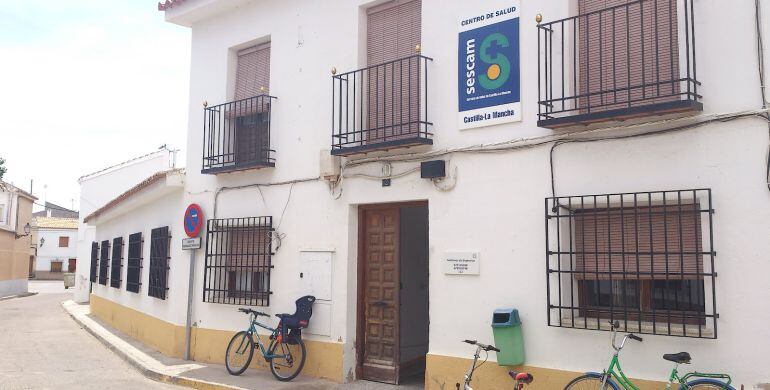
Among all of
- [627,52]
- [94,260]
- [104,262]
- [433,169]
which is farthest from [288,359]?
[94,260]

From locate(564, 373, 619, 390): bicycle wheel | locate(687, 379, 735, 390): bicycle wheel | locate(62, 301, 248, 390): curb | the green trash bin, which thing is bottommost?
locate(62, 301, 248, 390): curb

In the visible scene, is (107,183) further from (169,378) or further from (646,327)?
(646,327)

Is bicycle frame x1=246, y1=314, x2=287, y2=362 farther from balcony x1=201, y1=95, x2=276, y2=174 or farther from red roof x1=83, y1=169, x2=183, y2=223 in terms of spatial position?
red roof x1=83, y1=169, x2=183, y2=223

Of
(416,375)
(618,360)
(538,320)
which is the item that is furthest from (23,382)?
(618,360)

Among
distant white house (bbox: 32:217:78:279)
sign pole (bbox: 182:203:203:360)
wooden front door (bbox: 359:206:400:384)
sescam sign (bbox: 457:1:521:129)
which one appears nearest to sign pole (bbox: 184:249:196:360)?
sign pole (bbox: 182:203:203:360)

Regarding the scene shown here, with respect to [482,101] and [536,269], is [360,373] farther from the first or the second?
[482,101]

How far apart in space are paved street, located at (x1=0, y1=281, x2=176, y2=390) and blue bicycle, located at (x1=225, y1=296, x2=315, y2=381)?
987mm

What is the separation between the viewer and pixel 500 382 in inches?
268

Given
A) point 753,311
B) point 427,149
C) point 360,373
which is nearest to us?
point 753,311

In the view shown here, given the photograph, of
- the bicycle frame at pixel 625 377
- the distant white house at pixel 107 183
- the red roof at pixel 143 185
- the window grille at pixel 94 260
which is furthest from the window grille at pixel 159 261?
the distant white house at pixel 107 183

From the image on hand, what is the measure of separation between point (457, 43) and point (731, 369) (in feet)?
14.1

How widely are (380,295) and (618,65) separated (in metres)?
4.00

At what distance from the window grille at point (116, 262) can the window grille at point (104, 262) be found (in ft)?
3.40

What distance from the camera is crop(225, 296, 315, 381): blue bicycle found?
28.5ft
